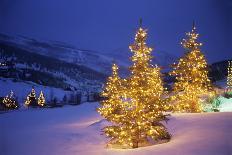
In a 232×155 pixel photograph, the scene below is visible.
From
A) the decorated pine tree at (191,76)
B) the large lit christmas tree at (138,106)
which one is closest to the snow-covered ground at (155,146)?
the large lit christmas tree at (138,106)

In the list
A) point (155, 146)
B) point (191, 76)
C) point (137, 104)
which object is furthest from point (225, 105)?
point (155, 146)

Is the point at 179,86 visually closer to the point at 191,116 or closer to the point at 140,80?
the point at 191,116

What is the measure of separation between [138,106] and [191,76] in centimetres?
1454

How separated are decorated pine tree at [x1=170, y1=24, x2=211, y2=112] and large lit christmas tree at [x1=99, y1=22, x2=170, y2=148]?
12.3m

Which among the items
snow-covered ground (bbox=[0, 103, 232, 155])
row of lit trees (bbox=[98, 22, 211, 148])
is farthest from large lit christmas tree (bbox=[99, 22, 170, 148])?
snow-covered ground (bbox=[0, 103, 232, 155])

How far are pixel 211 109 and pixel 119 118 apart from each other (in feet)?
57.3

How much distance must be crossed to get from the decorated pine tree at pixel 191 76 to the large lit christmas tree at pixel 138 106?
484 inches

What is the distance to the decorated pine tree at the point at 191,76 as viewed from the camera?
32.5 metres

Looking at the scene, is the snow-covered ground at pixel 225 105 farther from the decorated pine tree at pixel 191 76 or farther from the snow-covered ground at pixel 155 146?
the snow-covered ground at pixel 155 146

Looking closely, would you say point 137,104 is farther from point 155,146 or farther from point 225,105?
point 225,105

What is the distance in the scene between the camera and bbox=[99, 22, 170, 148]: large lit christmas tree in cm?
1947

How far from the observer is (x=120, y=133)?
64.2 feet

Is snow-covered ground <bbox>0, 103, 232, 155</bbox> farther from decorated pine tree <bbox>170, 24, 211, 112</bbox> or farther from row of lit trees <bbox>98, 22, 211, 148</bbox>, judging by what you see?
decorated pine tree <bbox>170, 24, 211, 112</bbox>

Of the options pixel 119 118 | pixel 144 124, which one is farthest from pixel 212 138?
pixel 119 118
